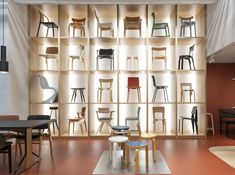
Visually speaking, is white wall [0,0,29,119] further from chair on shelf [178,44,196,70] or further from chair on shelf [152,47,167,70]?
chair on shelf [178,44,196,70]

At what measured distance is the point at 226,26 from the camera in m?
5.36

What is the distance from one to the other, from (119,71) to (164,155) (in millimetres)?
2944

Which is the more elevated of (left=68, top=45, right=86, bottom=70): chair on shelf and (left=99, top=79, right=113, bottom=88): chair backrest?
(left=68, top=45, right=86, bottom=70): chair on shelf

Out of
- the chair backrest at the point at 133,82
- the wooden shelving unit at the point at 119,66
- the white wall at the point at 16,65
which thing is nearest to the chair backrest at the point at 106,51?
the wooden shelving unit at the point at 119,66

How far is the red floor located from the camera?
3.99m

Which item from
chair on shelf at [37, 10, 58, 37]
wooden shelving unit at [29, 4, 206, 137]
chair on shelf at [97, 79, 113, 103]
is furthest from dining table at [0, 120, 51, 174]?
chair on shelf at [37, 10, 58, 37]

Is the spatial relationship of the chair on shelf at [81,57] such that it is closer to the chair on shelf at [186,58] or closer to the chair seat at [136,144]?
the chair on shelf at [186,58]

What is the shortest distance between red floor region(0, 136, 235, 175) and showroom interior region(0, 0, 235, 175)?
0.05 metres

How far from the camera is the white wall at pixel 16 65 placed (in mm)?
5984

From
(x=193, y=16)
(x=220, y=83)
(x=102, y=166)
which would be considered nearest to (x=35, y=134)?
(x=102, y=166)

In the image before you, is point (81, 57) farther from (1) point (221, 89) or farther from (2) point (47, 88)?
(1) point (221, 89)

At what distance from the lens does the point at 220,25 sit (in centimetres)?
578

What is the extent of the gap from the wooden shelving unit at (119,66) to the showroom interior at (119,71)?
0.10ft

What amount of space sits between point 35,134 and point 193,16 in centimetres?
561
